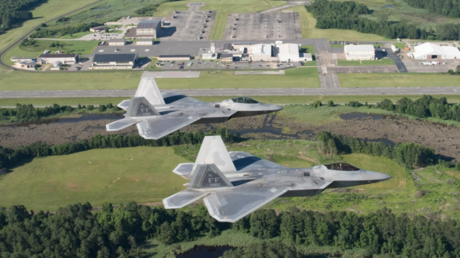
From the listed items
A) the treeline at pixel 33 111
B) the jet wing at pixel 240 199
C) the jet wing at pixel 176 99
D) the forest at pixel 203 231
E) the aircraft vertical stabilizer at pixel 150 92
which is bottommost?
the forest at pixel 203 231

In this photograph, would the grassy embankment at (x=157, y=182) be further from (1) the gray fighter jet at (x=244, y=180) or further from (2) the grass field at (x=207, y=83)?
(2) the grass field at (x=207, y=83)

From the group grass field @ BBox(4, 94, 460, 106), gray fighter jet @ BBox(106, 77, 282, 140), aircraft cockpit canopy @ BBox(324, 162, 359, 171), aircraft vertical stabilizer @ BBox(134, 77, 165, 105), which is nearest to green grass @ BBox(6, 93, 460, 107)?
grass field @ BBox(4, 94, 460, 106)

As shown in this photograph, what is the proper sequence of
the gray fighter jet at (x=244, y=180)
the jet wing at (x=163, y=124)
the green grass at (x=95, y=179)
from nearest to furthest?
the gray fighter jet at (x=244, y=180), the jet wing at (x=163, y=124), the green grass at (x=95, y=179)

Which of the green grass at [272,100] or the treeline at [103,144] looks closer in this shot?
the treeline at [103,144]

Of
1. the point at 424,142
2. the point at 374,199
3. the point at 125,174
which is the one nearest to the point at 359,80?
the point at 424,142

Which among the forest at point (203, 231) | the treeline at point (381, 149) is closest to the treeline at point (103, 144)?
the treeline at point (381, 149)

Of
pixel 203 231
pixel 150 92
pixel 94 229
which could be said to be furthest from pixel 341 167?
pixel 94 229

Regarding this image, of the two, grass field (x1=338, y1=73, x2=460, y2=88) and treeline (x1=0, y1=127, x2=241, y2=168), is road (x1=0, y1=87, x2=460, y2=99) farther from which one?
treeline (x1=0, y1=127, x2=241, y2=168)

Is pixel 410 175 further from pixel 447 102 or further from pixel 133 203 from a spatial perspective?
pixel 133 203
